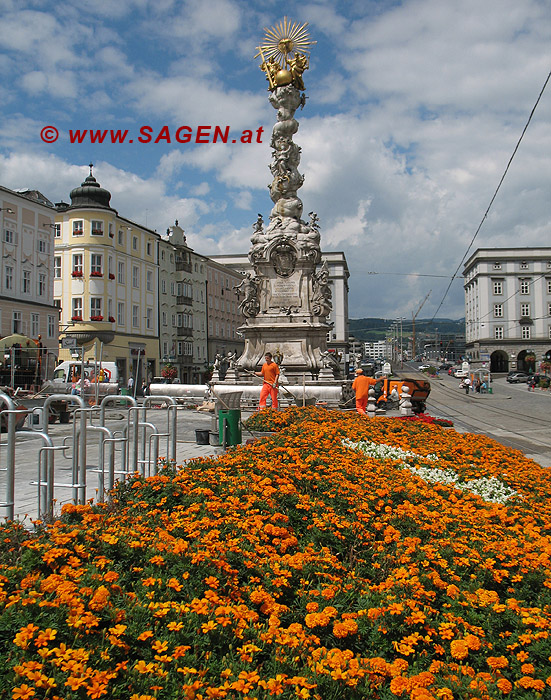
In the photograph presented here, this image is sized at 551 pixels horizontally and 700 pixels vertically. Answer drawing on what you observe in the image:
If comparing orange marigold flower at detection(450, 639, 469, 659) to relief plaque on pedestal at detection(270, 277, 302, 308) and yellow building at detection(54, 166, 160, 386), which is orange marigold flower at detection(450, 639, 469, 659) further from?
Result: yellow building at detection(54, 166, 160, 386)

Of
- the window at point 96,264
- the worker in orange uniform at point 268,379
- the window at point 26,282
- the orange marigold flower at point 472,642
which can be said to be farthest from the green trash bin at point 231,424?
the window at point 96,264

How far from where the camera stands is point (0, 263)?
135 ft

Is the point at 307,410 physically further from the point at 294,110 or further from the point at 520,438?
the point at 294,110

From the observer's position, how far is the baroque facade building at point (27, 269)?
136 ft

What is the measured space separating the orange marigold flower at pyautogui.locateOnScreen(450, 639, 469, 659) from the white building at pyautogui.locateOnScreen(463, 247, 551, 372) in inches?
3870

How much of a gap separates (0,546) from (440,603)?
3415 millimetres

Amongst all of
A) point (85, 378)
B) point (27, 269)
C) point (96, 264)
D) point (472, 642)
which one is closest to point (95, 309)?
point (96, 264)

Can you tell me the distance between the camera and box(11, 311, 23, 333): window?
4188 cm

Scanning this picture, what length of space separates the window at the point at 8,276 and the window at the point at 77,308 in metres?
9.61

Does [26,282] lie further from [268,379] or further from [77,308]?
[268,379]

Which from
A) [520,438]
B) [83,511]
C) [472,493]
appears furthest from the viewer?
[520,438]

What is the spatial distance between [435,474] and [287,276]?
19.4 m

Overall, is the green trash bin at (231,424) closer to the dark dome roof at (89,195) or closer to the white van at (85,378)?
the white van at (85,378)

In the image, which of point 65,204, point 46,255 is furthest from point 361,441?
point 65,204
